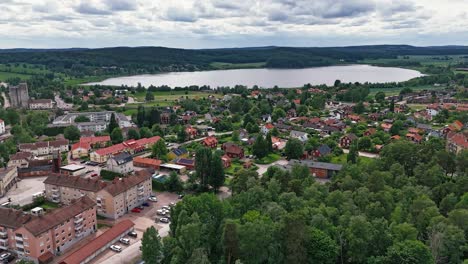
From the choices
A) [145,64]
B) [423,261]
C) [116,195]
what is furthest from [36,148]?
[145,64]

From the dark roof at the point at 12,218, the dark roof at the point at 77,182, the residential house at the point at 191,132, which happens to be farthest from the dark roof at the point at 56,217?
the residential house at the point at 191,132

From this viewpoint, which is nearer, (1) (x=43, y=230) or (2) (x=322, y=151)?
(1) (x=43, y=230)

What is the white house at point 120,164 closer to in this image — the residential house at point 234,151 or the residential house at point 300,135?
the residential house at point 234,151

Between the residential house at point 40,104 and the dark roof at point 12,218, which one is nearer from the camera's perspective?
the dark roof at point 12,218

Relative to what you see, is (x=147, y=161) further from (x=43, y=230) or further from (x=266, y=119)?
(x=266, y=119)

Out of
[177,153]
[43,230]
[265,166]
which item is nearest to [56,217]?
[43,230]

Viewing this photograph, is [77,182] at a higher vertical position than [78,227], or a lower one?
higher
